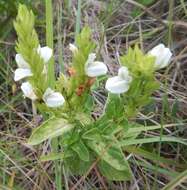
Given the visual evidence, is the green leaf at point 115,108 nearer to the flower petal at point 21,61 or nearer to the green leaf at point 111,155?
the green leaf at point 111,155

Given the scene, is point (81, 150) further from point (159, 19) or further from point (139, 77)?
point (159, 19)

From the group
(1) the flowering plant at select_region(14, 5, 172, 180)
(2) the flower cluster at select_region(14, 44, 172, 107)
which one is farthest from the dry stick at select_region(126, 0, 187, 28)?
(2) the flower cluster at select_region(14, 44, 172, 107)

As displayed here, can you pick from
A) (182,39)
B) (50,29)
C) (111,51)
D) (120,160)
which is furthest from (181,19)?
(120,160)

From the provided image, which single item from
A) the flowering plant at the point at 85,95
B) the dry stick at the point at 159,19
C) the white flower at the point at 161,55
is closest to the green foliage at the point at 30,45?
the flowering plant at the point at 85,95

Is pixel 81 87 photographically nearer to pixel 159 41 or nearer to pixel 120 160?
pixel 120 160

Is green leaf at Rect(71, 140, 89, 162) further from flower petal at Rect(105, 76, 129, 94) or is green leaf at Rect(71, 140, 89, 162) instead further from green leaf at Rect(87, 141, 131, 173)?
flower petal at Rect(105, 76, 129, 94)

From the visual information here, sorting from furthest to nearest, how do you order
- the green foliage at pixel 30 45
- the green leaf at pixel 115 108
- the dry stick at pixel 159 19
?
1. the dry stick at pixel 159 19
2. the green leaf at pixel 115 108
3. the green foliage at pixel 30 45
